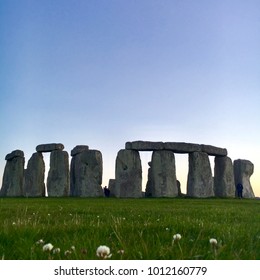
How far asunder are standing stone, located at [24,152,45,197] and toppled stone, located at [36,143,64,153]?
1.18 ft

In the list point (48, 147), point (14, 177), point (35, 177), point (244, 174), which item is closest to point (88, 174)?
point (48, 147)

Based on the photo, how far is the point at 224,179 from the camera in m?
27.5

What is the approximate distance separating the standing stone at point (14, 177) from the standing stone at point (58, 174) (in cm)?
230

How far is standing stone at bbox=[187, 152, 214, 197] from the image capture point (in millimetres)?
25812

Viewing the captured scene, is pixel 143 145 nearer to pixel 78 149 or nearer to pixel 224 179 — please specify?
pixel 78 149

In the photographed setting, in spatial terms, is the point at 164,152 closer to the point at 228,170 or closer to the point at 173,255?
the point at 228,170

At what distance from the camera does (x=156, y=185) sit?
2519 centimetres

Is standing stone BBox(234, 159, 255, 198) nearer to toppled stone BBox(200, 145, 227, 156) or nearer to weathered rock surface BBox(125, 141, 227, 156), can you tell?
toppled stone BBox(200, 145, 227, 156)

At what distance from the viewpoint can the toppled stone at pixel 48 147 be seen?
26938 mm

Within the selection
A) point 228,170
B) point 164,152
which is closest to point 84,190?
point 164,152

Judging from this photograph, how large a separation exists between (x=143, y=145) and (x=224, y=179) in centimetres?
587

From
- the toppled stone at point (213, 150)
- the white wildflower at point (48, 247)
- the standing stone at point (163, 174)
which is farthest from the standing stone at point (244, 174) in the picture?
the white wildflower at point (48, 247)
